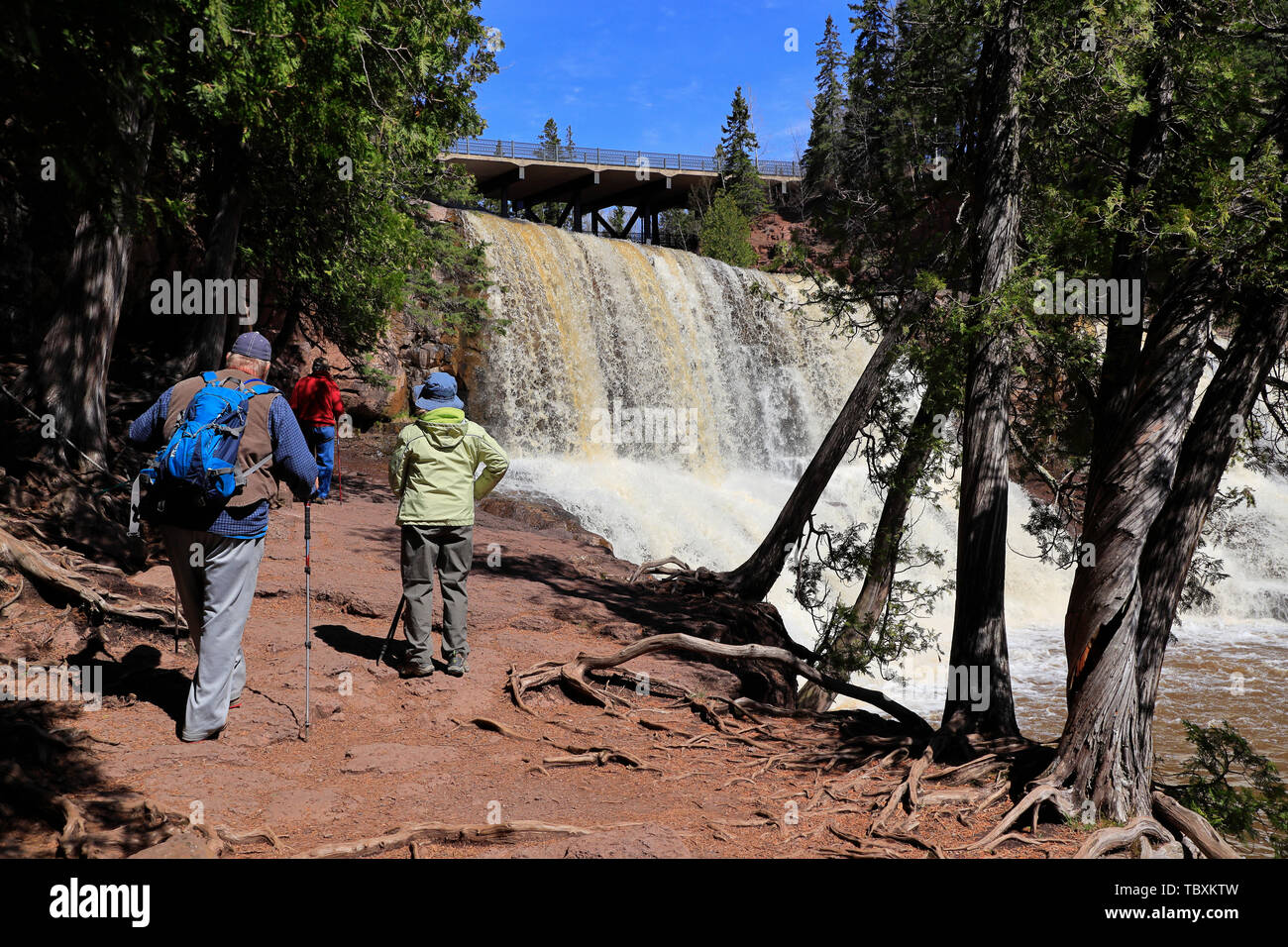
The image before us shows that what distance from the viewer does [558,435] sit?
67.3 feet

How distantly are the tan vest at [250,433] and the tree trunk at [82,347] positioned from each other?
3789mm

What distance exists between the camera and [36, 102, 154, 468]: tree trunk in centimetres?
759

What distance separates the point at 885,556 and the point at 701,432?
12469 mm

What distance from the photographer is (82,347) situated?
7738 millimetres

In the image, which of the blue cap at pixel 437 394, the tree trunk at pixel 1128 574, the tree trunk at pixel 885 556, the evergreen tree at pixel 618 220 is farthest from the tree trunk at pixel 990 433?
the evergreen tree at pixel 618 220

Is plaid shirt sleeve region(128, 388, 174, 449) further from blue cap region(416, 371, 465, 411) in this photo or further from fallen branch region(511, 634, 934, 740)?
fallen branch region(511, 634, 934, 740)

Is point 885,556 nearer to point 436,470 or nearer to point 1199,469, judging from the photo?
point 1199,469

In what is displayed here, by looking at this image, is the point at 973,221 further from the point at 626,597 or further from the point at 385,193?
the point at 385,193

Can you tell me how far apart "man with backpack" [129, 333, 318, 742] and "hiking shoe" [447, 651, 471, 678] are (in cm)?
161

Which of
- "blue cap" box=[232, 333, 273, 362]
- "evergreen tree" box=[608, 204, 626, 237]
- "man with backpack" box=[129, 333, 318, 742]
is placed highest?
"evergreen tree" box=[608, 204, 626, 237]

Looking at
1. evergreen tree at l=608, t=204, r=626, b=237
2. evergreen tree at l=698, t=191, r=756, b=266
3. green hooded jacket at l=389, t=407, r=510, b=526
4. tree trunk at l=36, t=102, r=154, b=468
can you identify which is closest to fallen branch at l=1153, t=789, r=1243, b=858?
green hooded jacket at l=389, t=407, r=510, b=526

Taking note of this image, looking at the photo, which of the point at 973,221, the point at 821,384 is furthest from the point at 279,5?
the point at 821,384

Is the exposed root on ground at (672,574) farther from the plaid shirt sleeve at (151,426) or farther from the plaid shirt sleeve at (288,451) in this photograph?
the plaid shirt sleeve at (151,426)

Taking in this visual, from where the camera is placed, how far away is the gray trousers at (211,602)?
14.5 ft
